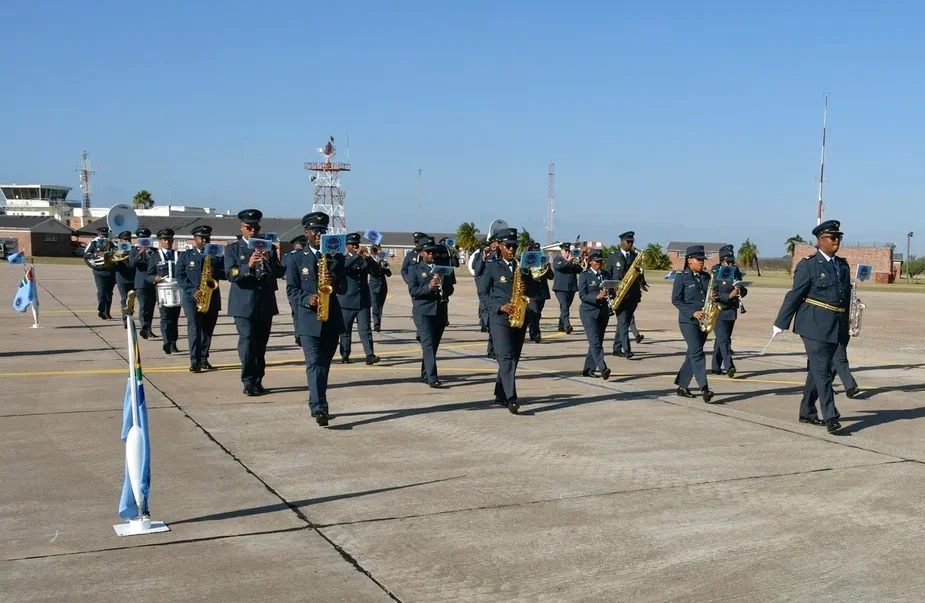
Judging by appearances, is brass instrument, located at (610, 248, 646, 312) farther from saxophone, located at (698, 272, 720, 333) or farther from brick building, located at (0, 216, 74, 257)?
brick building, located at (0, 216, 74, 257)

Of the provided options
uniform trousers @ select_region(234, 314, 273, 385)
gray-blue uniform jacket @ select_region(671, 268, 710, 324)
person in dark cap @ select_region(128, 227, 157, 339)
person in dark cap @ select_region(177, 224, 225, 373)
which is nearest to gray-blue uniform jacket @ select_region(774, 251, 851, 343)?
gray-blue uniform jacket @ select_region(671, 268, 710, 324)

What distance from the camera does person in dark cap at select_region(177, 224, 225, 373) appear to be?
520 inches

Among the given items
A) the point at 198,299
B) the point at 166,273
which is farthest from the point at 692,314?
the point at 166,273

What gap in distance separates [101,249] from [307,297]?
11.6 m

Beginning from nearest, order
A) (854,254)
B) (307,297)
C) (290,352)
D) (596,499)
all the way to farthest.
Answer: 1. (596,499)
2. (307,297)
3. (290,352)
4. (854,254)

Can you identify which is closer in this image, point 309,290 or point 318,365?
point 318,365

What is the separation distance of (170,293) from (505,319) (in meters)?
6.59

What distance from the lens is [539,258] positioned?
11.0 m

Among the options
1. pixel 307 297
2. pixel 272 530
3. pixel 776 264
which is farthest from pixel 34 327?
pixel 776 264

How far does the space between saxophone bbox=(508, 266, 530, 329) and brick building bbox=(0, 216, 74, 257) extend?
9262cm

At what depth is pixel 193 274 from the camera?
44.8ft

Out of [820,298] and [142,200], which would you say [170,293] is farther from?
[142,200]

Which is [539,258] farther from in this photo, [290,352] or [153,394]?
[290,352]

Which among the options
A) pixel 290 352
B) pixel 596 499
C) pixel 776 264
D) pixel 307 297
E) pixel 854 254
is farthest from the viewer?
pixel 776 264
